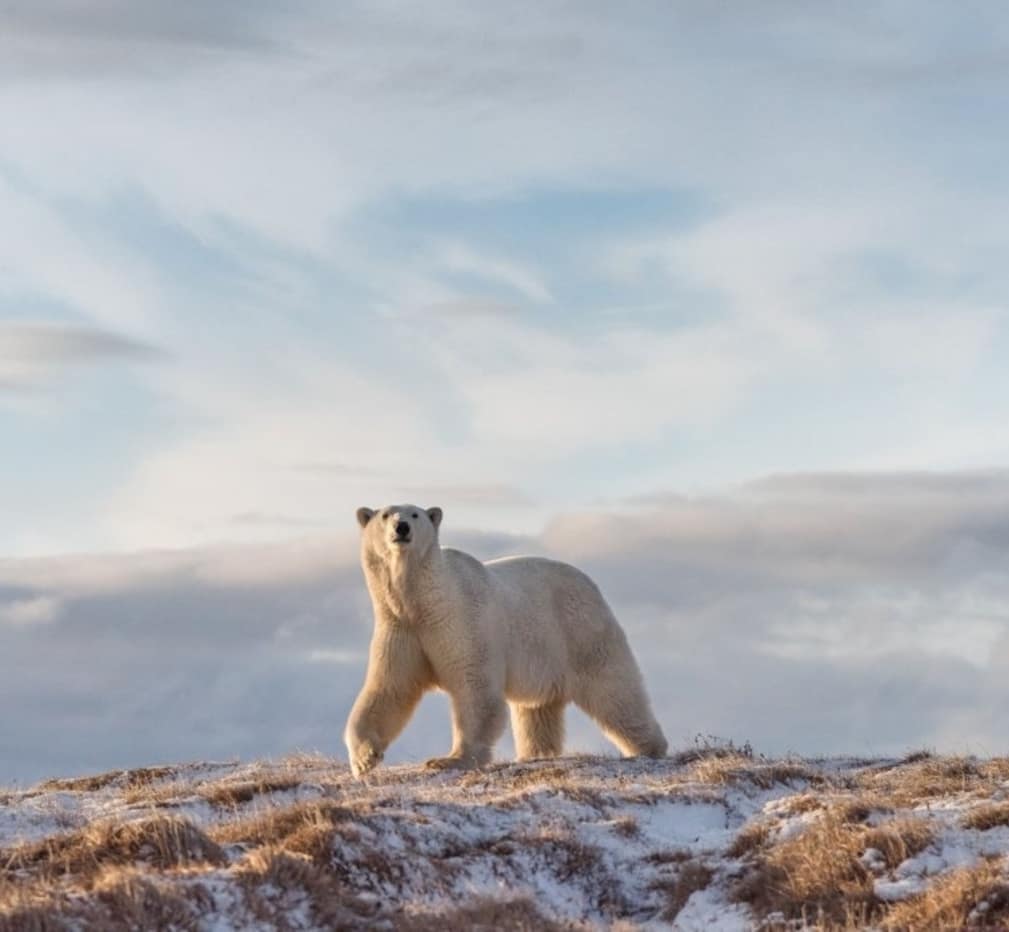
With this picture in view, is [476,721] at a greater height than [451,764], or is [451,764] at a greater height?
[476,721]

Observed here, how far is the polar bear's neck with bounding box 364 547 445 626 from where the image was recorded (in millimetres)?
19219

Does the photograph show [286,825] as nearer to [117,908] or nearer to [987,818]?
[117,908]

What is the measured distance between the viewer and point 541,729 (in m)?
21.3

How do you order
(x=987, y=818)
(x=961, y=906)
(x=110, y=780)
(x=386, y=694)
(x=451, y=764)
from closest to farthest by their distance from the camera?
(x=961, y=906)
(x=987, y=818)
(x=451, y=764)
(x=386, y=694)
(x=110, y=780)

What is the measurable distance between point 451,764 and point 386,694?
1.54 meters

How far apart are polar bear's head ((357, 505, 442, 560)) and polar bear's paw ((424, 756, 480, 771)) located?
2452 mm

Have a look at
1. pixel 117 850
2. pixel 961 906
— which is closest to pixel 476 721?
pixel 117 850

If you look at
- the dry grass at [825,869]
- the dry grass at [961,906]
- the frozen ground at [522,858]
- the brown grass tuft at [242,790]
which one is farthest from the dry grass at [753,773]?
the dry grass at [961,906]

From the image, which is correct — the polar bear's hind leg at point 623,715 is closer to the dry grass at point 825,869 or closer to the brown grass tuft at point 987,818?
the brown grass tuft at point 987,818

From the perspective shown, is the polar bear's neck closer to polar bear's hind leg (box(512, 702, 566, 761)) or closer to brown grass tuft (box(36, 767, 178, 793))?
polar bear's hind leg (box(512, 702, 566, 761))

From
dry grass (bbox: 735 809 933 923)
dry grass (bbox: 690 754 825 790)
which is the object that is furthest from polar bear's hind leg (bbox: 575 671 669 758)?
dry grass (bbox: 735 809 933 923)

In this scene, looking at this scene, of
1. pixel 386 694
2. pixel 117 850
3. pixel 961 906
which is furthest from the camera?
pixel 386 694

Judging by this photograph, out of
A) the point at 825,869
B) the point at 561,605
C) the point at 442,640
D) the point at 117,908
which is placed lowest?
the point at 825,869

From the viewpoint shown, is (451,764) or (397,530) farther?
(397,530)
